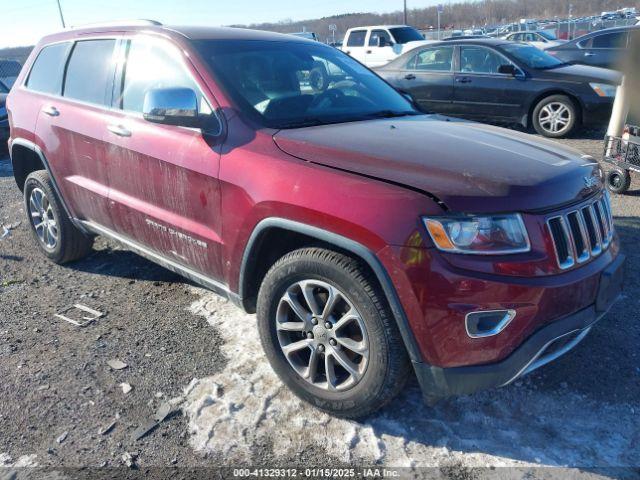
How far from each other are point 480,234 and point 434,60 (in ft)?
28.3

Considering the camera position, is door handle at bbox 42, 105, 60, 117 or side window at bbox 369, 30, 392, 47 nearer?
door handle at bbox 42, 105, 60, 117

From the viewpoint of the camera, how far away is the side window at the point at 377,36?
17969 millimetres

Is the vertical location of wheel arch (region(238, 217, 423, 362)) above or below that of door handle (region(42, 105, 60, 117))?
below

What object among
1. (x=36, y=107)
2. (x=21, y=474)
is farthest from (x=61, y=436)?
(x=36, y=107)

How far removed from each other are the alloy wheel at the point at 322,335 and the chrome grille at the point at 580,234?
2.96 feet

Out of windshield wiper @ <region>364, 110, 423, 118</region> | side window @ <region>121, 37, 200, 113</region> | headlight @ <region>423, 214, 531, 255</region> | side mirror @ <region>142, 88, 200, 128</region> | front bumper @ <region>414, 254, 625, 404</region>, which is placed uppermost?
side window @ <region>121, 37, 200, 113</region>

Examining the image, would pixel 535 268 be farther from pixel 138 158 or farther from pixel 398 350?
pixel 138 158

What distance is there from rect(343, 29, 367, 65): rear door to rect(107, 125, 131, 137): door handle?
15.5 meters

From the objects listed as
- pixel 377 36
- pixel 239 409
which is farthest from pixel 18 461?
pixel 377 36

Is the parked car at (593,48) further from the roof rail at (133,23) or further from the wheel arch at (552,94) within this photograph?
the roof rail at (133,23)

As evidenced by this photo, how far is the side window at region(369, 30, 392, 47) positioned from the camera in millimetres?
17969

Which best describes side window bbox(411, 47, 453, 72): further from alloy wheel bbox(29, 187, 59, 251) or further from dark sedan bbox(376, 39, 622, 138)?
alloy wheel bbox(29, 187, 59, 251)

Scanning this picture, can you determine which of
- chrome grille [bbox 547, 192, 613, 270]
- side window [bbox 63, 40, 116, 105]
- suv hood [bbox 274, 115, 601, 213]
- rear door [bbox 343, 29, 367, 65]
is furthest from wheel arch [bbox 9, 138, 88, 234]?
rear door [bbox 343, 29, 367, 65]

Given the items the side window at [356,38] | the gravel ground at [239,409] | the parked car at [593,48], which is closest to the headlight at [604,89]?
the parked car at [593,48]
